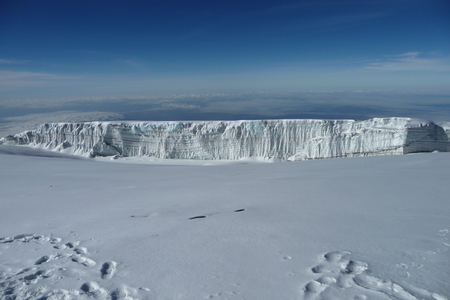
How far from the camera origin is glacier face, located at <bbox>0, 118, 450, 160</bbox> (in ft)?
46.8

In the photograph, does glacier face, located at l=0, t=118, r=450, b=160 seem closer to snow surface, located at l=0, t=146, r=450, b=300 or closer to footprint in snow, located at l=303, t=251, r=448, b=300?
snow surface, located at l=0, t=146, r=450, b=300

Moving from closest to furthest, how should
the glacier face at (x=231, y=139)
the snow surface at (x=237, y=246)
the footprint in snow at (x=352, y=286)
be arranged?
1. the footprint in snow at (x=352, y=286)
2. the snow surface at (x=237, y=246)
3. the glacier face at (x=231, y=139)

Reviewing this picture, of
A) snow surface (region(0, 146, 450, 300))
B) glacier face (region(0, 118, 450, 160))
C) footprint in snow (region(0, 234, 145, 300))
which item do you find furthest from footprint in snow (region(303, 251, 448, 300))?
glacier face (region(0, 118, 450, 160))

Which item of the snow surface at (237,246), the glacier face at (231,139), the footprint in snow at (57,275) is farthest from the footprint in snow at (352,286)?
the glacier face at (231,139)

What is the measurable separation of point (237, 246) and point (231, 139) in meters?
14.3

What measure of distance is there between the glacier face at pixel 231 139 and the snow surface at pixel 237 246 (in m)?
12.1

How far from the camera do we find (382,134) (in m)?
13.9

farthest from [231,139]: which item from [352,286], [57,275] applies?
[352,286]

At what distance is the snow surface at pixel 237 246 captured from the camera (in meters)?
1.39

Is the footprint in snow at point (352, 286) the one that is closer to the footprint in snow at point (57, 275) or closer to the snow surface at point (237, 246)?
the snow surface at point (237, 246)

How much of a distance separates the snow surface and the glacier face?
1206 cm

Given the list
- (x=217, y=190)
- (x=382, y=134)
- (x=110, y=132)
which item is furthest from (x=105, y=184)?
(x=382, y=134)

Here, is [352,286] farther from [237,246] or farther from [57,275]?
[57,275]

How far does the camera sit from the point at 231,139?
16094 mm
